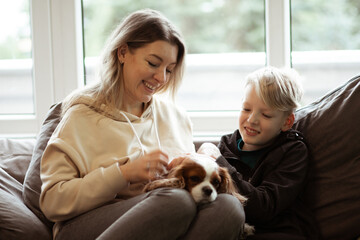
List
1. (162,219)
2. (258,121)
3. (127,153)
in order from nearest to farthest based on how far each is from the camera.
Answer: (162,219) → (127,153) → (258,121)

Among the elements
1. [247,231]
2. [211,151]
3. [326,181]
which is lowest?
[247,231]

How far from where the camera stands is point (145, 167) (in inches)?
63.6

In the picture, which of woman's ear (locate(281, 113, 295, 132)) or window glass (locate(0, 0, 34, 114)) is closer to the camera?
woman's ear (locate(281, 113, 295, 132))

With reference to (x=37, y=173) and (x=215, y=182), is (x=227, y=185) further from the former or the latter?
(x=37, y=173)

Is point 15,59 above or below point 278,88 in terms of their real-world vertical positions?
above

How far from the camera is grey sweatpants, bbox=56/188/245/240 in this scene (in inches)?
57.6

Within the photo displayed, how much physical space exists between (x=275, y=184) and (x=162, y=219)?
21.0 inches

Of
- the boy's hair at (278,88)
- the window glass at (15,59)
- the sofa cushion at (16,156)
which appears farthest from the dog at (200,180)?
the window glass at (15,59)

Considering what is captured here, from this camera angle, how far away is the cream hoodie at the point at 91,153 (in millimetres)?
1647

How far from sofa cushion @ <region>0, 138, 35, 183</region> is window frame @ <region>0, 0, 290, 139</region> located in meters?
0.76

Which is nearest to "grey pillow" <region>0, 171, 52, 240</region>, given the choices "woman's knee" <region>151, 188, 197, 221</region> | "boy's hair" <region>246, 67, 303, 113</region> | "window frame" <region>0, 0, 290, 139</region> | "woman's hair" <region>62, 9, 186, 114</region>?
"woman's hair" <region>62, 9, 186, 114</region>

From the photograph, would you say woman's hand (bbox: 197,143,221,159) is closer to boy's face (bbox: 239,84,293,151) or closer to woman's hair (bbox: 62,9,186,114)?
boy's face (bbox: 239,84,293,151)

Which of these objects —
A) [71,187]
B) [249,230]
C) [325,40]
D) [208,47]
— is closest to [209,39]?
[208,47]

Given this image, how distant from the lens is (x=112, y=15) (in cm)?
309
